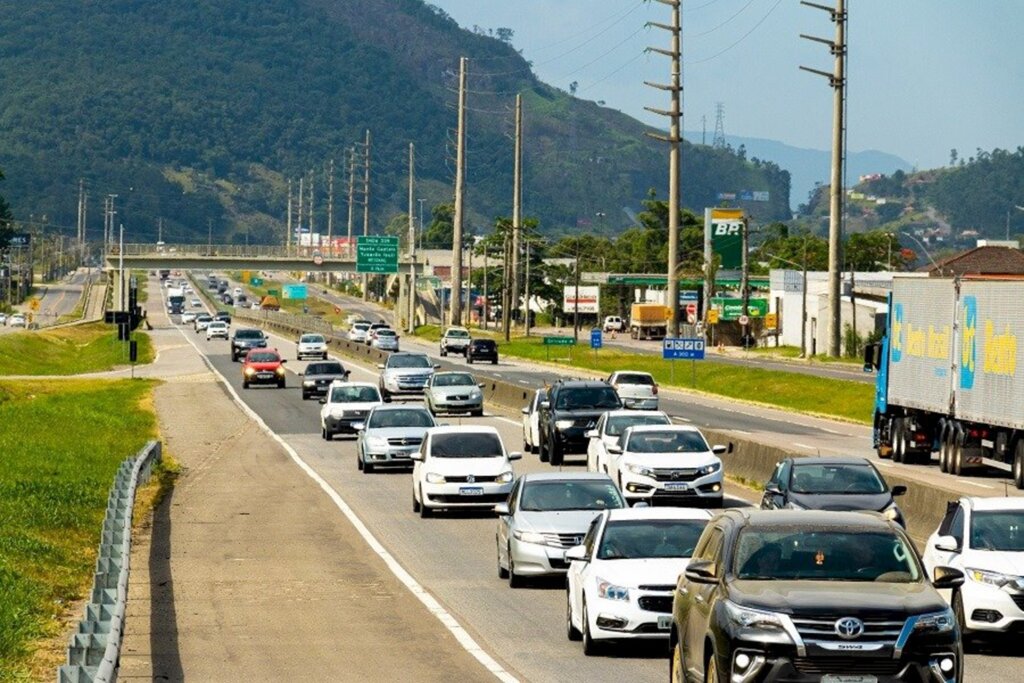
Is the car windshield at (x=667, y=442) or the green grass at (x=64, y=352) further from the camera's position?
the green grass at (x=64, y=352)

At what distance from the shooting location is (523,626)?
20.4 m

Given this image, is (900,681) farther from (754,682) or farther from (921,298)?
(921,298)

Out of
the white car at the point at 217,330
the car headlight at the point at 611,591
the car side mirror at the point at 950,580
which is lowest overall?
the white car at the point at 217,330

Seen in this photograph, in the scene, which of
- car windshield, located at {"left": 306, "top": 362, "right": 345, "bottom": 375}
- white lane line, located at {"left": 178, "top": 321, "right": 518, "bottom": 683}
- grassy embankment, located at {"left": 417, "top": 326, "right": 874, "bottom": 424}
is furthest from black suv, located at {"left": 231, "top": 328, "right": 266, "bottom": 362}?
white lane line, located at {"left": 178, "top": 321, "right": 518, "bottom": 683}

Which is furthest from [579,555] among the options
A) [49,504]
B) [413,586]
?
[49,504]

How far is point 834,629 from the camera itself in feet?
41.5

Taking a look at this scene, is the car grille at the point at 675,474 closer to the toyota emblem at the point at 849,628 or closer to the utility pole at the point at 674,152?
the toyota emblem at the point at 849,628

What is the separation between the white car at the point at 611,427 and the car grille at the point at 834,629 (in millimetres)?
23688

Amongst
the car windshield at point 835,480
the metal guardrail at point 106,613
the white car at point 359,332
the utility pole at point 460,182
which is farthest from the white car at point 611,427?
the white car at point 359,332

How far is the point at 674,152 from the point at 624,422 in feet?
130

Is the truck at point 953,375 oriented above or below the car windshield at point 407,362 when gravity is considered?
above

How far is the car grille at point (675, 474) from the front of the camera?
1278 inches

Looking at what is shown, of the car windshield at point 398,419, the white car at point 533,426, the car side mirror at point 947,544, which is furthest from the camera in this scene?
the white car at point 533,426

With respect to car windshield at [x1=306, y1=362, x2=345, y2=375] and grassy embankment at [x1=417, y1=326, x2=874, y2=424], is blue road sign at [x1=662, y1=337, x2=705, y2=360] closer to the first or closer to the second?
grassy embankment at [x1=417, y1=326, x2=874, y2=424]
